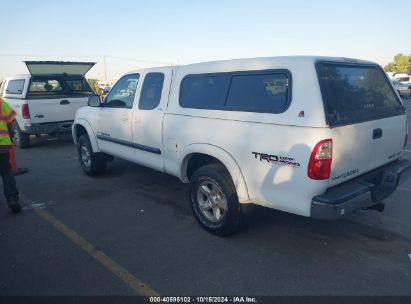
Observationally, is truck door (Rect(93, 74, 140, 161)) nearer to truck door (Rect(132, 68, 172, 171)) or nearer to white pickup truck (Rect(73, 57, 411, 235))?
truck door (Rect(132, 68, 172, 171))

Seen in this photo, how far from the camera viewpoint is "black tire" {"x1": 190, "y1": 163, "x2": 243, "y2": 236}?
3590mm

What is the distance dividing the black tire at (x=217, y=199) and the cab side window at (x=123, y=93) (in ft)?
6.33

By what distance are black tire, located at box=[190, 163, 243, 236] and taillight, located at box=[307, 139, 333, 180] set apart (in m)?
0.99

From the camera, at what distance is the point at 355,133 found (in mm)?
3096

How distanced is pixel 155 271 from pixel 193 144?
1497 mm

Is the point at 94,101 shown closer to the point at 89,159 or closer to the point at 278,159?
the point at 89,159

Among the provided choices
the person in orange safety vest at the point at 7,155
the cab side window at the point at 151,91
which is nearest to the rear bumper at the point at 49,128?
the person in orange safety vest at the point at 7,155

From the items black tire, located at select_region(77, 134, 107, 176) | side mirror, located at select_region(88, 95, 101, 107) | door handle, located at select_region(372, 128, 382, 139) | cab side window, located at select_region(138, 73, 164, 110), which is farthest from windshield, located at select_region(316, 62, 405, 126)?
black tire, located at select_region(77, 134, 107, 176)

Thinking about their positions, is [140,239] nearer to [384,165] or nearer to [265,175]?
[265,175]

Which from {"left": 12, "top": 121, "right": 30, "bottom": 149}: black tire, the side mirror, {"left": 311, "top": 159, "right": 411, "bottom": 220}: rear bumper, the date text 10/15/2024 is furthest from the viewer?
{"left": 12, "top": 121, "right": 30, "bottom": 149}: black tire

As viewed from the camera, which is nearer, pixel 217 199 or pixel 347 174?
pixel 347 174

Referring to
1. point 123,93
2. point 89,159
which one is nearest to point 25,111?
point 89,159

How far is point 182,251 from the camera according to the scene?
3580 mm

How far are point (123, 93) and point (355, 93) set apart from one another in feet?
11.6
